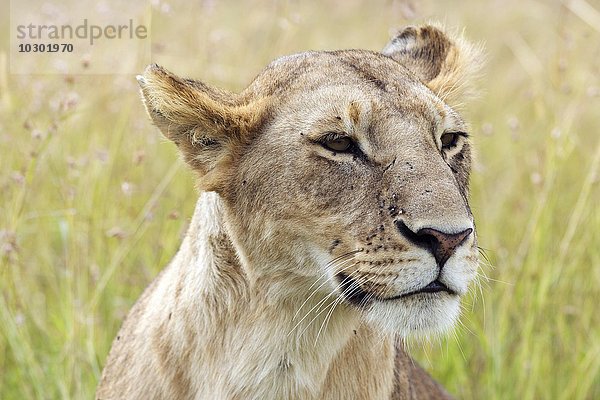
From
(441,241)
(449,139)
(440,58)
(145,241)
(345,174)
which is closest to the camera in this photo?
(441,241)

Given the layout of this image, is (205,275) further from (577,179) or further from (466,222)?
(577,179)

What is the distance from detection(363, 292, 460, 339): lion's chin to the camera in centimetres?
256

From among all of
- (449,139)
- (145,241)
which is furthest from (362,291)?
(145,241)

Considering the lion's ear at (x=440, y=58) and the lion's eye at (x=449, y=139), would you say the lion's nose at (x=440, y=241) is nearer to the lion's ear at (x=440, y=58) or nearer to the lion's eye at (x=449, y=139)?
the lion's eye at (x=449, y=139)

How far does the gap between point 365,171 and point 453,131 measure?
15.7 inches

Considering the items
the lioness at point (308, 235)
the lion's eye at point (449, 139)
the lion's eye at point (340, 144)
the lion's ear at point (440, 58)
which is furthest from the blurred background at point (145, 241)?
the lion's eye at point (340, 144)

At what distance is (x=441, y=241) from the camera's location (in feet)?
8.03

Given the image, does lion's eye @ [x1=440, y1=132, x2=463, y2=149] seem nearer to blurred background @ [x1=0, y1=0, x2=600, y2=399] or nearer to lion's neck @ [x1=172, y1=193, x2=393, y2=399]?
blurred background @ [x1=0, y1=0, x2=600, y2=399]

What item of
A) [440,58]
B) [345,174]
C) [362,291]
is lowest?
[362,291]

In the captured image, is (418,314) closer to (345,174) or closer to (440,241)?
(440,241)

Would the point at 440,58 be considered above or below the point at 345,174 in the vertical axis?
above

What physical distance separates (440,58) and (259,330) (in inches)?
50.1

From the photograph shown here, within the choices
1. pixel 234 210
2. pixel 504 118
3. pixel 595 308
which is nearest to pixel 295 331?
pixel 234 210

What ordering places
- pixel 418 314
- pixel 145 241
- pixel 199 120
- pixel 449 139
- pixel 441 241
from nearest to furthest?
pixel 441 241, pixel 418 314, pixel 199 120, pixel 449 139, pixel 145 241
